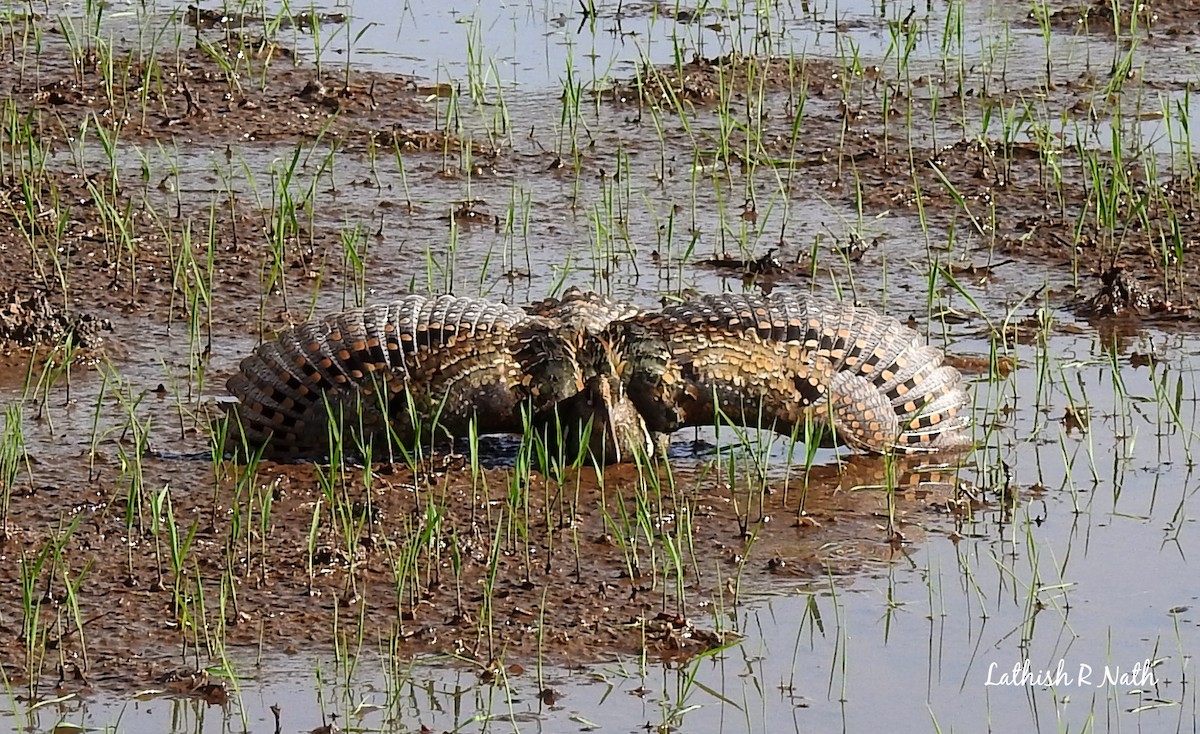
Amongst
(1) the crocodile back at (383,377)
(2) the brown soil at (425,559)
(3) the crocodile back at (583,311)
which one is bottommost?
(2) the brown soil at (425,559)

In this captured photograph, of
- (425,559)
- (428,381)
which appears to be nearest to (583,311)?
(428,381)

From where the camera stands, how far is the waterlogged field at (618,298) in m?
5.29

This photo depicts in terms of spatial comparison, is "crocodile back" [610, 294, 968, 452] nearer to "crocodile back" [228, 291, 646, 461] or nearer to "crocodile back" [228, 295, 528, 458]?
"crocodile back" [228, 291, 646, 461]

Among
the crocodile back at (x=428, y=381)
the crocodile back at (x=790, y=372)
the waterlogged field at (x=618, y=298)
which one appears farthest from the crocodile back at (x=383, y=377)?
the crocodile back at (x=790, y=372)

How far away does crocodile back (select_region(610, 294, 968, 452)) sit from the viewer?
6.74m

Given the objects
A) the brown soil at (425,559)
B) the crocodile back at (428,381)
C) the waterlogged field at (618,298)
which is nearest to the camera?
the waterlogged field at (618,298)

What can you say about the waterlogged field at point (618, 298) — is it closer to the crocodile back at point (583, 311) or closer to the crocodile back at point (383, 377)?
the crocodile back at point (383, 377)

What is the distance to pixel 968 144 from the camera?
9969 millimetres

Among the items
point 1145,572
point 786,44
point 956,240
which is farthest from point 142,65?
point 1145,572

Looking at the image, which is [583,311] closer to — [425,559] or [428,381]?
[428,381]

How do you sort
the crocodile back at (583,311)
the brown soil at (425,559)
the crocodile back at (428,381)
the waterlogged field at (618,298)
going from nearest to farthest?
the waterlogged field at (618,298)
the brown soil at (425,559)
the crocodile back at (428,381)
the crocodile back at (583,311)

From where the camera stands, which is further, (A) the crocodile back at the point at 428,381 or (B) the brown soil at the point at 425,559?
(A) the crocodile back at the point at 428,381

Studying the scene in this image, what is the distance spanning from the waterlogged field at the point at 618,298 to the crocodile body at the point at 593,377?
4.9 inches

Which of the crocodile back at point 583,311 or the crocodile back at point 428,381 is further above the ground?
the crocodile back at point 583,311
